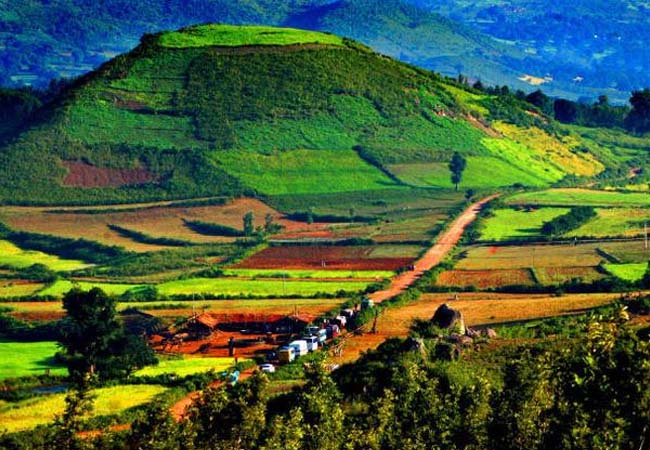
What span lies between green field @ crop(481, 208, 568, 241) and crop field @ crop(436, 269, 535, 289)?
1771 cm

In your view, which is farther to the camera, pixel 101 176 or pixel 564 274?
pixel 101 176

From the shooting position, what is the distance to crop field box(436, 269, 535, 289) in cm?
9244

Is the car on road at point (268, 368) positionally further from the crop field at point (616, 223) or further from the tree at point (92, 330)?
the crop field at point (616, 223)

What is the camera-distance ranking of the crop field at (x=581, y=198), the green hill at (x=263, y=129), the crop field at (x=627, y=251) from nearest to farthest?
the crop field at (x=627, y=251) < the crop field at (x=581, y=198) < the green hill at (x=263, y=129)

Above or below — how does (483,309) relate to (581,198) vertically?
below

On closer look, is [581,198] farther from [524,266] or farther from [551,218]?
[524,266]

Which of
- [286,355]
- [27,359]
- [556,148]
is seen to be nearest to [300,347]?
[286,355]

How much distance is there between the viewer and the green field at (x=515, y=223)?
11719 cm

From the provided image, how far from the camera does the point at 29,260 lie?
115 meters

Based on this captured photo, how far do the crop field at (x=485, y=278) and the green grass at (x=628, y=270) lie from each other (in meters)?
5.31

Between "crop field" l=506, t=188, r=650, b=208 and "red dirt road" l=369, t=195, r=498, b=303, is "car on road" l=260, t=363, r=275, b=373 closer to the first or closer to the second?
"red dirt road" l=369, t=195, r=498, b=303

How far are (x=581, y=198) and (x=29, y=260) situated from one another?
178 ft

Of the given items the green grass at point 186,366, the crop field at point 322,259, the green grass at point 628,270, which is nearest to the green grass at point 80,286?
the crop field at point 322,259

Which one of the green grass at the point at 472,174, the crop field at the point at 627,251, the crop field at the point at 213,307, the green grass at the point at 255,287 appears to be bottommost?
the crop field at the point at 213,307
